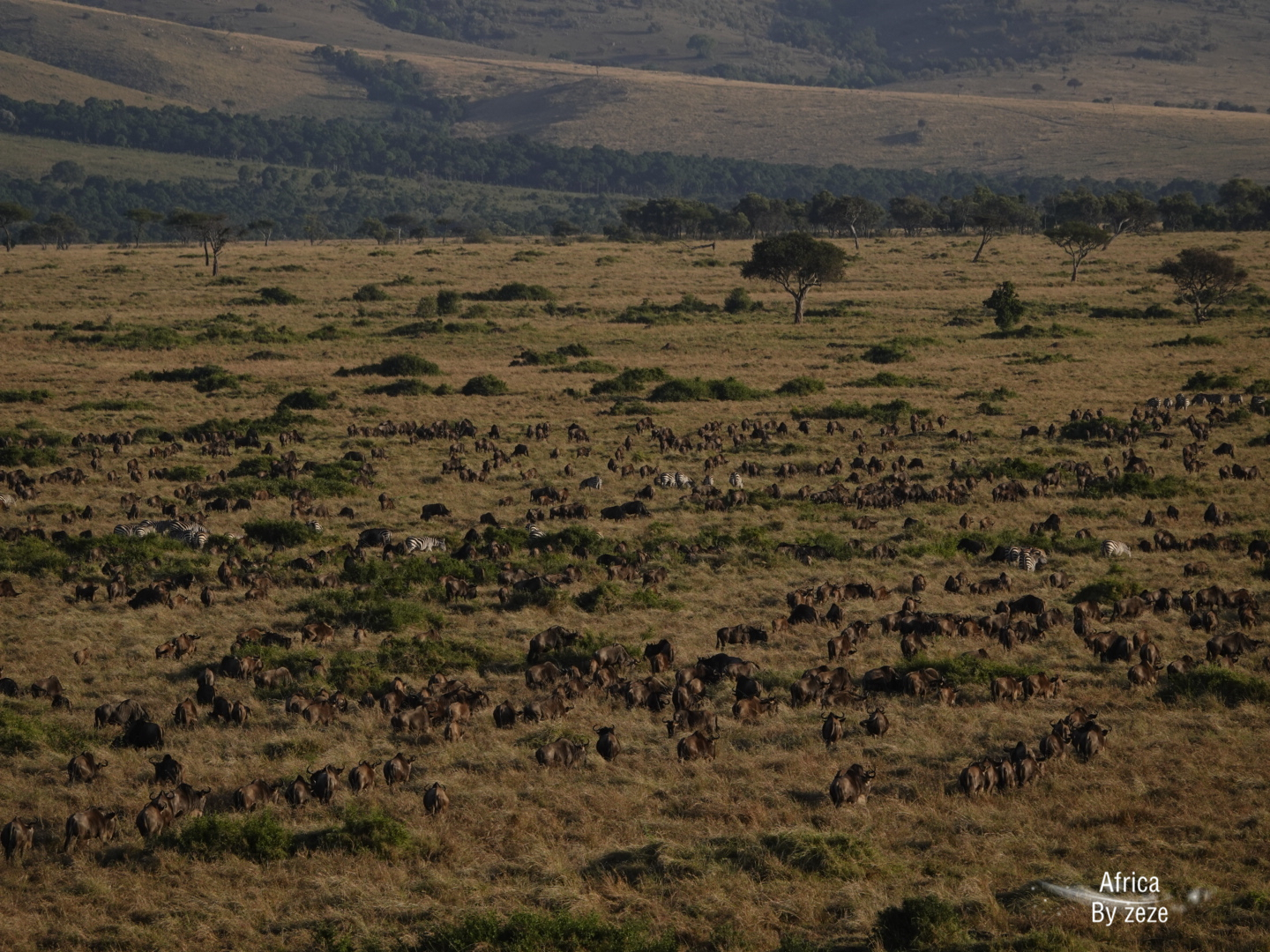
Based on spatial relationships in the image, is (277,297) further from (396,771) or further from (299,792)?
(299,792)

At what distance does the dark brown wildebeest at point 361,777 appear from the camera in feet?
41.5

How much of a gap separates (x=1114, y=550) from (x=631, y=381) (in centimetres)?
2432

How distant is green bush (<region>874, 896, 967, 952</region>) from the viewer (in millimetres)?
9531

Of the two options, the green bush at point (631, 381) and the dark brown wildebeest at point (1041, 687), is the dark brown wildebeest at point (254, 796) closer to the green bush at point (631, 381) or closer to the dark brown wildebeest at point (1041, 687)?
the dark brown wildebeest at point (1041, 687)

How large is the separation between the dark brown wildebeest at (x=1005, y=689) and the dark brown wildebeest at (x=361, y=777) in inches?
298

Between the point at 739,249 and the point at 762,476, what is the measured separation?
82942 millimetres

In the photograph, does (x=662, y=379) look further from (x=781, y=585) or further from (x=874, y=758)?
(x=874, y=758)

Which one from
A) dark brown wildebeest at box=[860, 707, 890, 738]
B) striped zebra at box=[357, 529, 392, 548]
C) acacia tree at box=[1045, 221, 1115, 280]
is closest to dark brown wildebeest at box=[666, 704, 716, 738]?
dark brown wildebeest at box=[860, 707, 890, 738]

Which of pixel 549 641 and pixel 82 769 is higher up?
pixel 549 641

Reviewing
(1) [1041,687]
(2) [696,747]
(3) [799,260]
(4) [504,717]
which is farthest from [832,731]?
(3) [799,260]

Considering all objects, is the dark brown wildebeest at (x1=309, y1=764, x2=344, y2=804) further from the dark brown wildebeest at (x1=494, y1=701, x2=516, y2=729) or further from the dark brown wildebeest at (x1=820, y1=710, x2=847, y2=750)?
the dark brown wildebeest at (x1=820, y1=710, x2=847, y2=750)

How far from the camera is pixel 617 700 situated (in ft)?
50.2

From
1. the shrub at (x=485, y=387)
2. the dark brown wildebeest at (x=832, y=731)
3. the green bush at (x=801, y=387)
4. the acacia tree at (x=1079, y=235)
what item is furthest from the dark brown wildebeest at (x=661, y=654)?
the acacia tree at (x=1079, y=235)

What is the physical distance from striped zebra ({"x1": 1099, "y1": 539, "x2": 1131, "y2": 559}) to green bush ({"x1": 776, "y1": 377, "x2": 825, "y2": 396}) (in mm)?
20693
